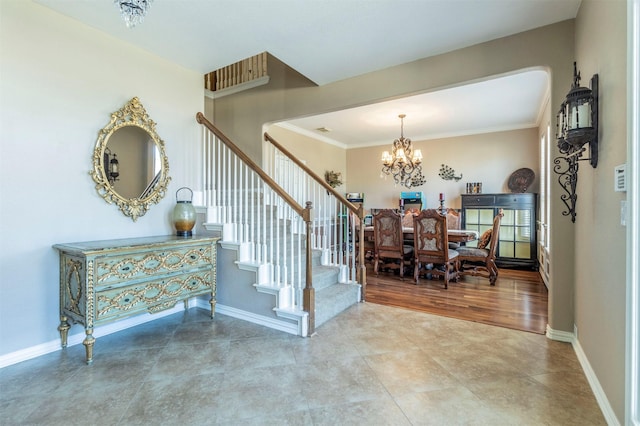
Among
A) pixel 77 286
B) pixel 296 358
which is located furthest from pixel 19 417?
pixel 296 358

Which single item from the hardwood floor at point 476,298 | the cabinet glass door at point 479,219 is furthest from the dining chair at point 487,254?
the cabinet glass door at point 479,219

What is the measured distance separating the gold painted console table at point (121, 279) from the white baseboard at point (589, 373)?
315 cm

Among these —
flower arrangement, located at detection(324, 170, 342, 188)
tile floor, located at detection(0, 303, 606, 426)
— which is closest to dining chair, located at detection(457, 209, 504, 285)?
tile floor, located at detection(0, 303, 606, 426)

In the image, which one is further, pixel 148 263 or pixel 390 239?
pixel 390 239

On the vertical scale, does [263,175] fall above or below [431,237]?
above

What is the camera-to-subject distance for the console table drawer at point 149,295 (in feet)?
7.65

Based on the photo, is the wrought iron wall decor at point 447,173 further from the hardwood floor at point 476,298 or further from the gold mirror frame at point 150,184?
the gold mirror frame at point 150,184

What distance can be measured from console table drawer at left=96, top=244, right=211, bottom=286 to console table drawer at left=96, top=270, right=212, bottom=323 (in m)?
0.08

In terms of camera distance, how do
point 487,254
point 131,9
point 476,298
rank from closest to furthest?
point 131,9 → point 476,298 → point 487,254

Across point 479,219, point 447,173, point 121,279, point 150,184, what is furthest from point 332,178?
point 121,279

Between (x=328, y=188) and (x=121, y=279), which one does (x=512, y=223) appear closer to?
(x=328, y=188)

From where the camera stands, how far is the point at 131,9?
175 cm

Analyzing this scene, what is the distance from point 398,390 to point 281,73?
3.96 metres

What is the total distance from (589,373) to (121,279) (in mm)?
3506
